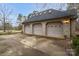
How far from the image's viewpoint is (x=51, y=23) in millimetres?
2680

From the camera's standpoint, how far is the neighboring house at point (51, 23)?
2.65m

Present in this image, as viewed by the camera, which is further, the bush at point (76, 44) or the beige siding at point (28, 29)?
the beige siding at point (28, 29)

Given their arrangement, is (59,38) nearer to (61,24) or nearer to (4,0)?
(61,24)

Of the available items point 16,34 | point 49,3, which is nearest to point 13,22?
point 16,34

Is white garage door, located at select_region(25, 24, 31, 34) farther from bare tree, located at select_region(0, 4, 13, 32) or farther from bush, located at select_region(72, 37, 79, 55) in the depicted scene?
bush, located at select_region(72, 37, 79, 55)

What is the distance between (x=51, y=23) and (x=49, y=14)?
15cm

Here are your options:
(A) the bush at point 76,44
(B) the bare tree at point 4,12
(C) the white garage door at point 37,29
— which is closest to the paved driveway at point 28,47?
(C) the white garage door at point 37,29

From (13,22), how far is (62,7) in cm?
81

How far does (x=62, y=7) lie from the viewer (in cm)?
270

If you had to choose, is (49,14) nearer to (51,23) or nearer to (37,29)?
(51,23)

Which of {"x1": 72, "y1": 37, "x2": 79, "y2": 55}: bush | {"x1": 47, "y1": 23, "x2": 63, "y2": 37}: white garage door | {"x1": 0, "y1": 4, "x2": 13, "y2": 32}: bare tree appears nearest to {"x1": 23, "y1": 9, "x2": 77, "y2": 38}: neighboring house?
{"x1": 47, "y1": 23, "x2": 63, "y2": 37}: white garage door

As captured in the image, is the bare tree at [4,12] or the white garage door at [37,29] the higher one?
the bare tree at [4,12]

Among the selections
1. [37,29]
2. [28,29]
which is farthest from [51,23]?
[28,29]

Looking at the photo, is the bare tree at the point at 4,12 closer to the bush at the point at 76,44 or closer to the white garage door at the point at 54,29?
the white garage door at the point at 54,29
